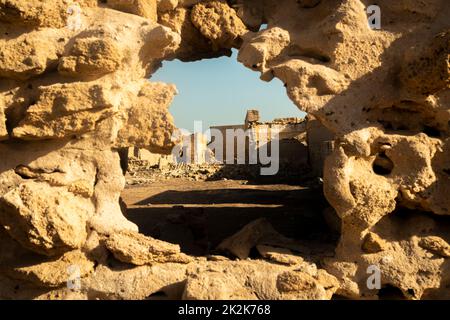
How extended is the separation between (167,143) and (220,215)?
266cm

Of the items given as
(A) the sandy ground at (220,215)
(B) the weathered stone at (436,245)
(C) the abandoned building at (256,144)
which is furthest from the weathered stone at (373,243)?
(C) the abandoned building at (256,144)

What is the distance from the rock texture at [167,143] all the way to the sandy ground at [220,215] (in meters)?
0.85

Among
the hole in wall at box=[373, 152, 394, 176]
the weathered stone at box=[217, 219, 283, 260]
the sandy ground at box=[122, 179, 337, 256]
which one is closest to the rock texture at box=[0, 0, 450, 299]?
the hole in wall at box=[373, 152, 394, 176]

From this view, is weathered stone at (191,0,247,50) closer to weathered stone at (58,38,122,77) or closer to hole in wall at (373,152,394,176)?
weathered stone at (58,38,122,77)

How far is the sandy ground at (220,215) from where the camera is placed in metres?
4.25

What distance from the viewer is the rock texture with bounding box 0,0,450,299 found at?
2.95 meters

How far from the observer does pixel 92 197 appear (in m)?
3.16

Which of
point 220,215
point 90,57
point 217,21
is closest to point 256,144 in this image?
point 220,215

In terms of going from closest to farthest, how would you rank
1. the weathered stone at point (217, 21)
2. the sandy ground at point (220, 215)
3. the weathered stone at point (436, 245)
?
the weathered stone at point (436, 245) < the weathered stone at point (217, 21) < the sandy ground at point (220, 215)

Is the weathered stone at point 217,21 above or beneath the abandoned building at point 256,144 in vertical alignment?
above

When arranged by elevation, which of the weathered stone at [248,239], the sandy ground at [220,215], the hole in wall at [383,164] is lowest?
the sandy ground at [220,215]

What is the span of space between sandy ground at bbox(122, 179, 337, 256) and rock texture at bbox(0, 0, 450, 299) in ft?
2.80

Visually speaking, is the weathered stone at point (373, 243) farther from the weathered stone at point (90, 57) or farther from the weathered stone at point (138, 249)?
the weathered stone at point (90, 57)
